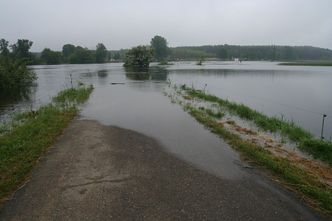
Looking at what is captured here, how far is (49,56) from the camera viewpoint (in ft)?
420

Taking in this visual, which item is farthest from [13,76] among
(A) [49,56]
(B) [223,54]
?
(B) [223,54]

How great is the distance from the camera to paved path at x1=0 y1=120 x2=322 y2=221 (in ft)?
15.8

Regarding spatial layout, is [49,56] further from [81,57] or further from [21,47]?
[21,47]

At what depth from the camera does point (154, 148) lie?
862 cm

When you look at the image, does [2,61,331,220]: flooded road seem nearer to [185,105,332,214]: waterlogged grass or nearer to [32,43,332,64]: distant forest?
[185,105,332,214]: waterlogged grass

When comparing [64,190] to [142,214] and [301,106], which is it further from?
[301,106]

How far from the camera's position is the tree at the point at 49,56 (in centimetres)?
12794

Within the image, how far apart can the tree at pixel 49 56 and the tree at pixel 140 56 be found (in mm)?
65115

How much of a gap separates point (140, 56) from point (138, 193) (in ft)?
239

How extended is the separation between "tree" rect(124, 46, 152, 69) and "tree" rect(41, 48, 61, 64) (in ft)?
214

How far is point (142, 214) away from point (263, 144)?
21.0 ft

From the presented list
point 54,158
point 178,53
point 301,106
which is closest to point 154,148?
point 54,158

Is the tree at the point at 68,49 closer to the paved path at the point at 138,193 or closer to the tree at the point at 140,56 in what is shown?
the tree at the point at 140,56

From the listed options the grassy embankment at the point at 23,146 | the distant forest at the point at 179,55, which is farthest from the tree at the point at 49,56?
the grassy embankment at the point at 23,146
